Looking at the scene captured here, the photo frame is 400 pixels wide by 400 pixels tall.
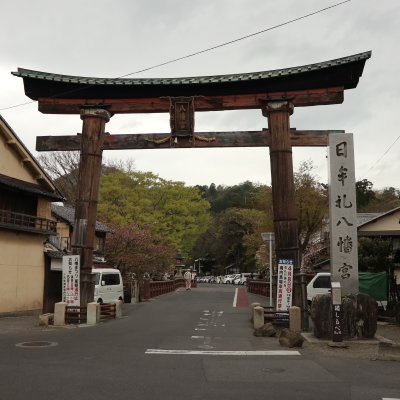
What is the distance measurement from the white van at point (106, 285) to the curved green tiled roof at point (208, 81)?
9.51 meters

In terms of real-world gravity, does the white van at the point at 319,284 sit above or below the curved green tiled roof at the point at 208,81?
below

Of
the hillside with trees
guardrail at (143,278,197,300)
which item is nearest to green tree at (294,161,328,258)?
the hillside with trees

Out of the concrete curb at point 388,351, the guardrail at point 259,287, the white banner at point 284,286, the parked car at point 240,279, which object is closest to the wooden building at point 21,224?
the white banner at point 284,286

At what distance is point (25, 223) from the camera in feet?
72.0

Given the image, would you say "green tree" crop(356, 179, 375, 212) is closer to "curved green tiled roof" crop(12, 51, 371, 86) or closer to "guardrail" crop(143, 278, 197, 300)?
"guardrail" crop(143, 278, 197, 300)

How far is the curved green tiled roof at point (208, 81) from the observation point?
15211mm

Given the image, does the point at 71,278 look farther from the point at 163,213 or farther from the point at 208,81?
the point at 163,213

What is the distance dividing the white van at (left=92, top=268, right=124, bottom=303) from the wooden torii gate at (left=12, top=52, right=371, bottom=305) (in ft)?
21.8

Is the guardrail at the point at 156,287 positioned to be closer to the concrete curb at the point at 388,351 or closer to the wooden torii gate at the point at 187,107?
the wooden torii gate at the point at 187,107

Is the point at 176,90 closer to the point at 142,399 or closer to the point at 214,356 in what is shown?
the point at 214,356

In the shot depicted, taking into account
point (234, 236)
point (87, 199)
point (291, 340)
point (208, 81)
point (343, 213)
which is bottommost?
point (291, 340)

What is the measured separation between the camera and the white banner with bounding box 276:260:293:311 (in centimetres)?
1421

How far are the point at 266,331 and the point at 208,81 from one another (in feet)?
27.1

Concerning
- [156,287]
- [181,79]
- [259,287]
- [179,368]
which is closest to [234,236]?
[259,287]
